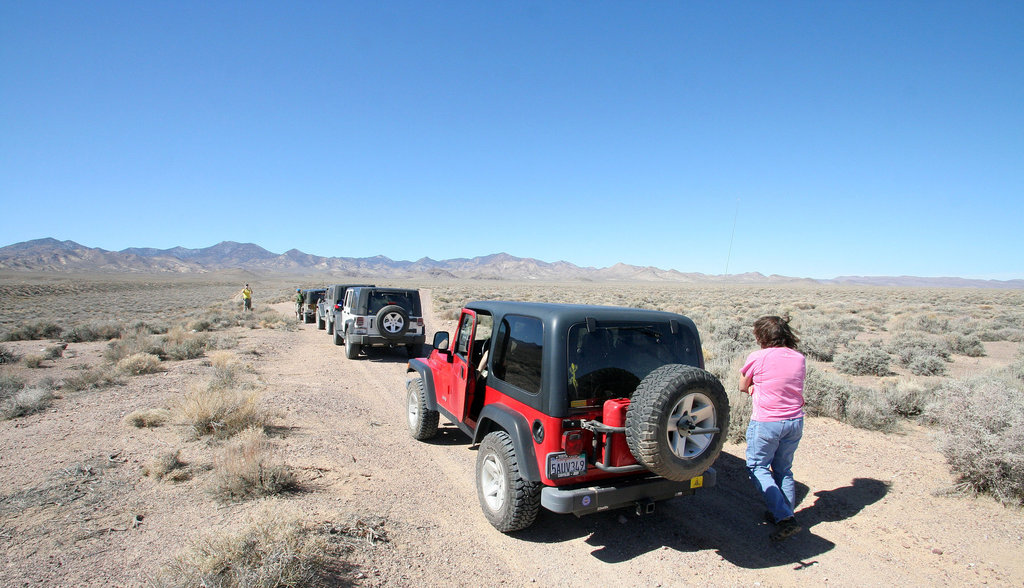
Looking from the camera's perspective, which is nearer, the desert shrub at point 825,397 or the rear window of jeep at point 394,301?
the desert shrub at point 825,397

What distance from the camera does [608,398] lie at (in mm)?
3609

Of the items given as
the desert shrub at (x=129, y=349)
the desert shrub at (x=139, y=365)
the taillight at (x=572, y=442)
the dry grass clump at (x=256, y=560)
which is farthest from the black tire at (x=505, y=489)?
the desert shrub at (x=129, y=349)

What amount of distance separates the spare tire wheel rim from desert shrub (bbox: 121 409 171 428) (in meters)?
6.57

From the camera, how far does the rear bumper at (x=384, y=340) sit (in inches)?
458

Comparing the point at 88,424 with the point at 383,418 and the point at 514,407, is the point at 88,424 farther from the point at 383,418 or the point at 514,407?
the point at 514,407

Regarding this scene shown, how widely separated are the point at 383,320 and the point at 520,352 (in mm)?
8067

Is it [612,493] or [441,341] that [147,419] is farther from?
[612,493]

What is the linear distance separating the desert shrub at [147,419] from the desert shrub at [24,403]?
4.96ft

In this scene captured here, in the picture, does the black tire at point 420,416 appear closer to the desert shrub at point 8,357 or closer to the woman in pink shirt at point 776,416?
the woman in pink shirt at point 776,416

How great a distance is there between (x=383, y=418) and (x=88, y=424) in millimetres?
3724

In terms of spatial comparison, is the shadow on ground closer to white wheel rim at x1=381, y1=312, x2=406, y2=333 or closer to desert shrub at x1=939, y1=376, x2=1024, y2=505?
desert shrub at x1=939, y1=376, x2=1024, y2=505

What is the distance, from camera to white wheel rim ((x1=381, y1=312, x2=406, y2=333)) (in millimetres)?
11461

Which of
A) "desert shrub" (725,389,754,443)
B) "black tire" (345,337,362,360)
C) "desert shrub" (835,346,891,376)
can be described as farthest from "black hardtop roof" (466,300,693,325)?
"desert shrub" (835,346,891,376)

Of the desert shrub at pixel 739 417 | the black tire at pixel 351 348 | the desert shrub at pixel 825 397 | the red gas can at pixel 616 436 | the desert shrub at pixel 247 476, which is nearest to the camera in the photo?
the red gas can at pixel 616 436
